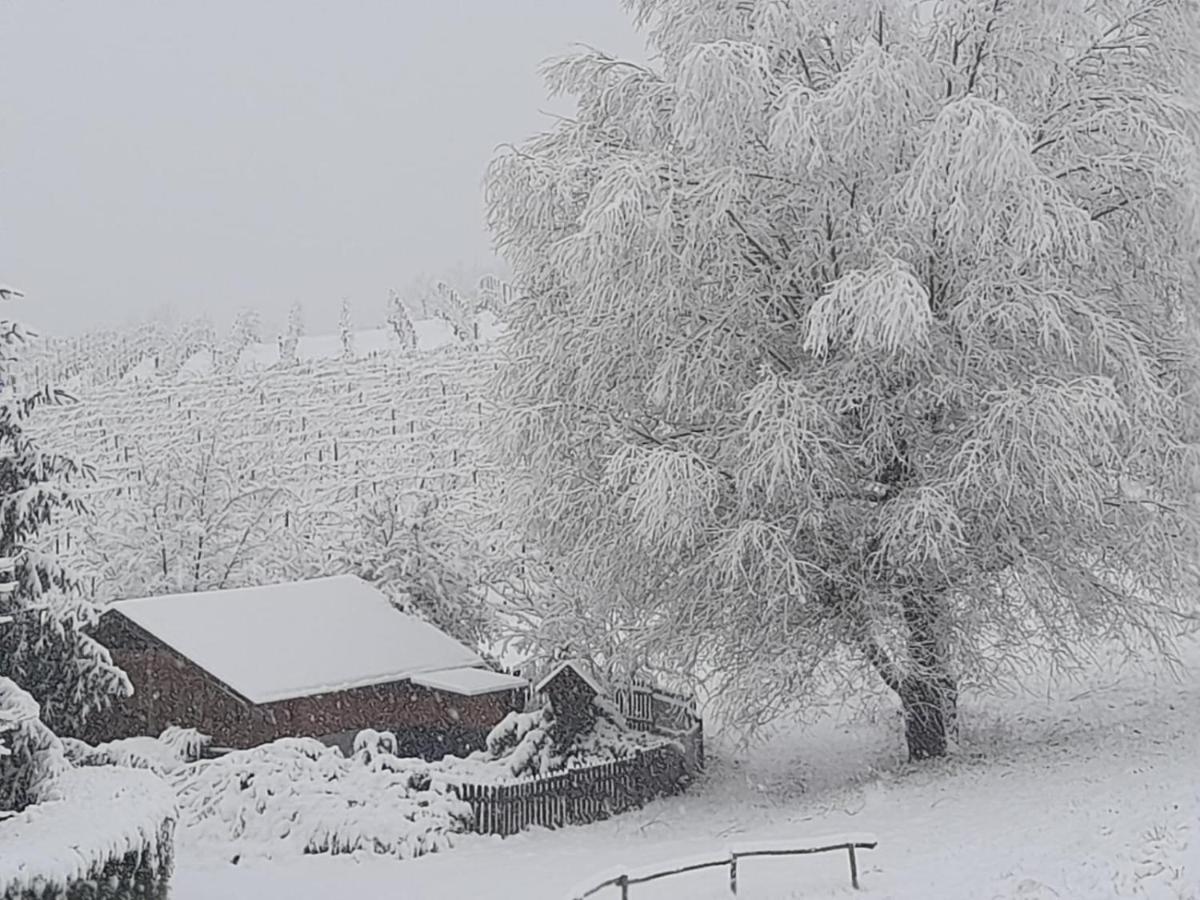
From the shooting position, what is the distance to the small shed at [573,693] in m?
18.9

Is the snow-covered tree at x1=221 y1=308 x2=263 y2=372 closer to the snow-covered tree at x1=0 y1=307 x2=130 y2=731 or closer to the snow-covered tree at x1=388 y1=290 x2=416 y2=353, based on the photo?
the snow-covered tree at x1=388 y1=290 x2=416 y2=353

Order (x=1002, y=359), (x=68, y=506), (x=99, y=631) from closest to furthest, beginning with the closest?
(x=68, y=506) < (x=1002, y=359) < (x=99, y=631)

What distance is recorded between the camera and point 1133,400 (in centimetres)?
1406

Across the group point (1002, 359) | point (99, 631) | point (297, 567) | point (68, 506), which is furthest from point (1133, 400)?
point (297, 567)

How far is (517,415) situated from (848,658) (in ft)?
16.8

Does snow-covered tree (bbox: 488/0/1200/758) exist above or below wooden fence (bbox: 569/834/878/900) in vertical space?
above

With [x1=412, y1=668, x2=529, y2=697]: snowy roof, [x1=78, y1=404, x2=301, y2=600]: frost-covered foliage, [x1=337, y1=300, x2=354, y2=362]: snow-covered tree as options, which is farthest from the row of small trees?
[x1=412, y1=668, x2=529, y2=697]: snowy roof

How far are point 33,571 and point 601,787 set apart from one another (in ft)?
28.1

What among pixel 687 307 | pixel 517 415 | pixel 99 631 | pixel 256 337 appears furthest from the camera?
pixel 256 337

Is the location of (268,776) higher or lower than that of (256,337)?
lower

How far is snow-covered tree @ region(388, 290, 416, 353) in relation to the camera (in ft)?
270

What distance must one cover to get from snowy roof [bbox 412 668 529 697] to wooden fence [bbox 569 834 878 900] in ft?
34.0

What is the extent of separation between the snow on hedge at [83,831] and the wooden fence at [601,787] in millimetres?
4916

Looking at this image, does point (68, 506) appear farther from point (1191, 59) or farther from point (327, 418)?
point (327, 418)
